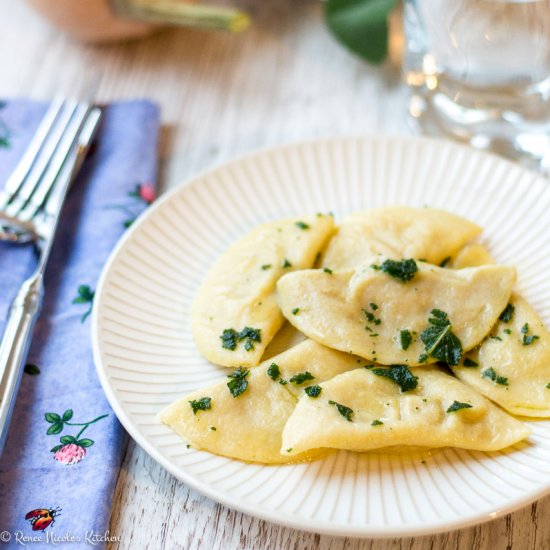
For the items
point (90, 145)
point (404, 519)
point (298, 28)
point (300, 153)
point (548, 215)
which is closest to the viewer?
point (404, 519)

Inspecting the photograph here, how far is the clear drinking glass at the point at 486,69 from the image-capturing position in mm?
2367

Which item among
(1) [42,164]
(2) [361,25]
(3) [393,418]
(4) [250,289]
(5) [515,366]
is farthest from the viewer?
(2) [361,25]

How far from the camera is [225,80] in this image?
3.11 meters

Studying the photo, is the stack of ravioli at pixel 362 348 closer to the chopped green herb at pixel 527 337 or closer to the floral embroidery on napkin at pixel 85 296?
the chopped green herb at pixel 527 337

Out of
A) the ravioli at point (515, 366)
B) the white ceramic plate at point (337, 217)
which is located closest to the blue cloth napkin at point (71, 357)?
the white ceramic plate at point (337, 217)

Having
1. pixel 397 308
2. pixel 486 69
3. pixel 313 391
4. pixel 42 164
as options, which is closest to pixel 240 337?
pixel 313 391

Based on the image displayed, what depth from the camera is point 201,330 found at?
6.15 feet

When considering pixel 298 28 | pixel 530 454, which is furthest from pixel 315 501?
pixel 298 28

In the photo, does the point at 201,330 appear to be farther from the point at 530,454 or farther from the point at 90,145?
the point at 90,145

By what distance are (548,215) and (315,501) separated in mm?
1156

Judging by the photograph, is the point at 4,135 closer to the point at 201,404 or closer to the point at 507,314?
the point at 201,404

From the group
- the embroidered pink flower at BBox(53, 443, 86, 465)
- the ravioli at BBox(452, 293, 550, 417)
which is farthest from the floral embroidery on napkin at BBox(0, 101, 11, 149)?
the ravioli at BBox(452, 293, 550, 417)

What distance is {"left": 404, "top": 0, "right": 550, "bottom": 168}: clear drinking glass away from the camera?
93.2 inches

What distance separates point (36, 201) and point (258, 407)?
116cm
